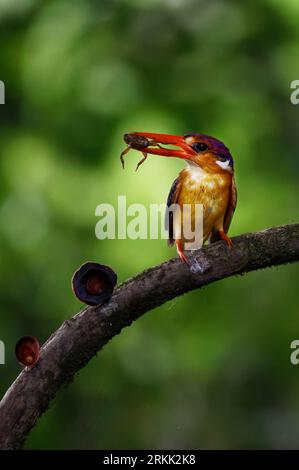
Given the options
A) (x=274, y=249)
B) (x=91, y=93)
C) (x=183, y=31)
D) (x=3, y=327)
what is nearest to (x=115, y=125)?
(x=91, y=93)

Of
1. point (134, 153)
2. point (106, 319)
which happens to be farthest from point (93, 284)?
point (134, 153)

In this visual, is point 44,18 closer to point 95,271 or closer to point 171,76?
point 171,76

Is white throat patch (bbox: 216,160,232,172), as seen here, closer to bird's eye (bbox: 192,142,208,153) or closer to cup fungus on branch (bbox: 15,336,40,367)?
bird's eye (bbox: 192,142,208,153)

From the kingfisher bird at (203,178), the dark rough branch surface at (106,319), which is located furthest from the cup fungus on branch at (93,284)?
the kingfisher bird at (203,178)

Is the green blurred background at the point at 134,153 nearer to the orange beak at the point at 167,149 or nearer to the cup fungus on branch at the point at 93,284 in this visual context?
the orange beak at the point at 167,149

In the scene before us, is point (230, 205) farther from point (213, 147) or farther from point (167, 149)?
point (167, 149)

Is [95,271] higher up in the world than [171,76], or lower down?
lower down

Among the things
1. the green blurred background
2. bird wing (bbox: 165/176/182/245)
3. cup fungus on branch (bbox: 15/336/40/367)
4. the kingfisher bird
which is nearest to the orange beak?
the kingfisher bird
